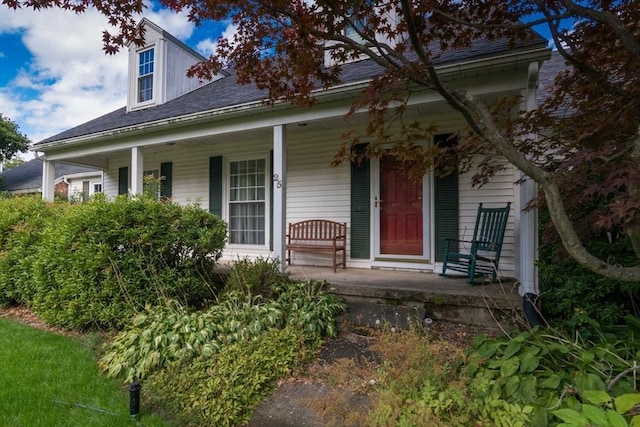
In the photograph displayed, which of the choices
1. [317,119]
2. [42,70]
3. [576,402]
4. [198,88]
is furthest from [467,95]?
[42,70]

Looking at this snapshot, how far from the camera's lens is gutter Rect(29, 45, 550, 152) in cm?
344

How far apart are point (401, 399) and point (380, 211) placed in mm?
3796

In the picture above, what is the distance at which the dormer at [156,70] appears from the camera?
829 centimetres

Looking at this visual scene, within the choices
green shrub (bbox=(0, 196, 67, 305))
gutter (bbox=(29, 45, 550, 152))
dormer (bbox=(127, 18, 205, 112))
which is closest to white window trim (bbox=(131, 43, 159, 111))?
dormer (bbox=(127, 18, 205, 112))

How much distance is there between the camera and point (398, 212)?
5520mm

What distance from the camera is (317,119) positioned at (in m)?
4.73

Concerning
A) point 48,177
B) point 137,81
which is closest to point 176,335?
point 48,177

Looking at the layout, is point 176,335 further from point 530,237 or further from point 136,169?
point 136,169

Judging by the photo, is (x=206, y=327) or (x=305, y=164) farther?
(x=305, y=164)

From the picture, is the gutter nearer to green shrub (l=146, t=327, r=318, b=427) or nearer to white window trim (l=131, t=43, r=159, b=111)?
white window trim (l=131, t=43, r=159, b=111)

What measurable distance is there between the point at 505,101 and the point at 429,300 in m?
2.07

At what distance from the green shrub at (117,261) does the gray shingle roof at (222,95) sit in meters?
1.94

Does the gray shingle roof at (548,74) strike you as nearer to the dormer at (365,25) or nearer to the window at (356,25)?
the dormer at (365,25)

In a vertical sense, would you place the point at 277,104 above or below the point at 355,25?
below
